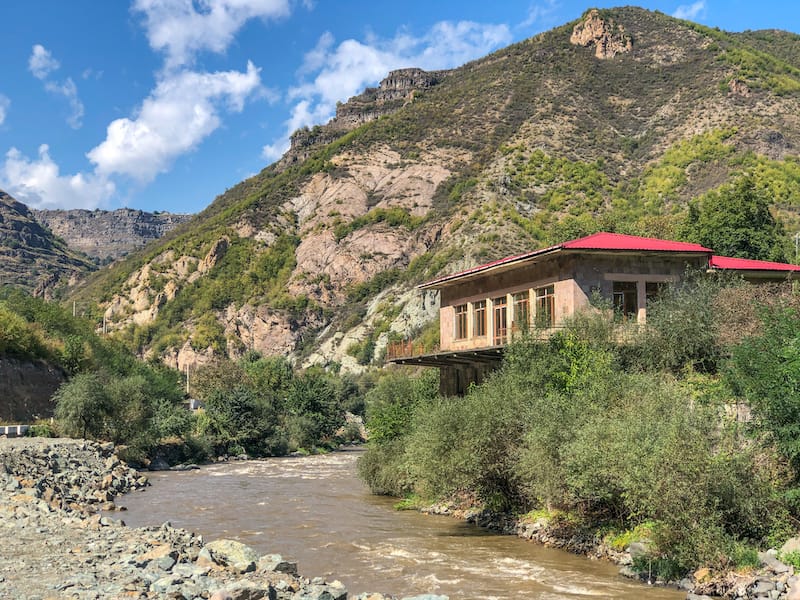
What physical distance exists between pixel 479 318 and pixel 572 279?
26.3ft

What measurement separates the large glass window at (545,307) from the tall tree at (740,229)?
29.5 metres

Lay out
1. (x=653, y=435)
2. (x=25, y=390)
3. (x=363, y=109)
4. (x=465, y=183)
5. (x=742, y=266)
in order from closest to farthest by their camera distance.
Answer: (x=653, y=435) < (x=742, y=266) < (x=25, y=390) < (x=465, y=183) < (x=363, y=109)

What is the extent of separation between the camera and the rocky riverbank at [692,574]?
1589 centimetres

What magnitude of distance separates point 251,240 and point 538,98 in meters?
55.0

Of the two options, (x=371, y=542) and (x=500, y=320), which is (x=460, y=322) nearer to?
(x=500, y=320)

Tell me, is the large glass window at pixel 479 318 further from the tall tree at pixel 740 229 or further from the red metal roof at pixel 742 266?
the tall tree at pixel 740 229

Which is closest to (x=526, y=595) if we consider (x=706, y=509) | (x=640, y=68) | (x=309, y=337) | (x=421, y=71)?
(x=706, y=509)

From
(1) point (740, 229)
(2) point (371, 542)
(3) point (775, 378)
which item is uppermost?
(1) point (740, 229)

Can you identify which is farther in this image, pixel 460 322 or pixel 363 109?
pixel 363 109

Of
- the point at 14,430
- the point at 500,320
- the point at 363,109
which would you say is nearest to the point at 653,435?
the point at 500,320

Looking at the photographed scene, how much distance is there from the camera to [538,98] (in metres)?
122

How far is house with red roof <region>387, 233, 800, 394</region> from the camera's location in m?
28.9

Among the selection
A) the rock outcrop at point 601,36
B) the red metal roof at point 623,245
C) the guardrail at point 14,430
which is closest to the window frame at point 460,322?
the red metal roof at point 623,245

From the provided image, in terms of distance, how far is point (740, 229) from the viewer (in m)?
56.8
